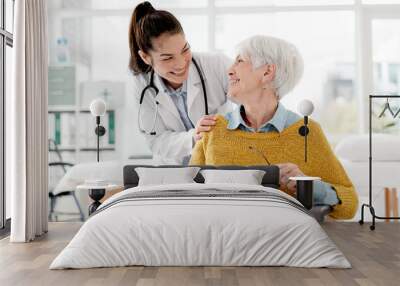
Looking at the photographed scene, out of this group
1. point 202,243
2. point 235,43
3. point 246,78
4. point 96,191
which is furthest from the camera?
point 235,43

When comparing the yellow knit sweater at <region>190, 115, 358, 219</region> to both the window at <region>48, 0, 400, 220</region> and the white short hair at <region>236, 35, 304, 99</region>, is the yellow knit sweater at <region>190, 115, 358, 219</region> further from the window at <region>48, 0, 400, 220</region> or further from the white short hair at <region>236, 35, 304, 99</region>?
the white short hair at <region>236, 35, 304, 99</region>

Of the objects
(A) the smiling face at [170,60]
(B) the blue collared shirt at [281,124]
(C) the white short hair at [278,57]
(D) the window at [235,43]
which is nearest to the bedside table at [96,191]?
(D) the window at [235,43]

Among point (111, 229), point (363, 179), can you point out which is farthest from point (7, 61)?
point (363, 179)

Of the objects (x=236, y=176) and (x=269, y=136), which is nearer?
(x=236, y=176)

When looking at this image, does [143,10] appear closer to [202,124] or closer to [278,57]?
[202,124]

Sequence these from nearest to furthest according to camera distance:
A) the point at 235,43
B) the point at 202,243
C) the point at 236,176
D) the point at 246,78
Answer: the point at 202,243
the point at 236,176
the point at 246,78
the point at 235,43

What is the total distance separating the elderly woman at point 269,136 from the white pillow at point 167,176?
1.06 ft

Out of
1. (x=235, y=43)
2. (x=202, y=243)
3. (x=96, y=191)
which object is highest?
(x=235, y=43)

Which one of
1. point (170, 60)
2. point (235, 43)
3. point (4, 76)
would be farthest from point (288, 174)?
point (4, 76)

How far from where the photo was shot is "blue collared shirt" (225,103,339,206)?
5.84 m

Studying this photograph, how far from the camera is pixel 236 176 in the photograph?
5.37m

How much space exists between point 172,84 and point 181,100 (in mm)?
181

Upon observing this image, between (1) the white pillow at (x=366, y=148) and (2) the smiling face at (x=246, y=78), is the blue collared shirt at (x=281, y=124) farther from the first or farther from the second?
(1) the white pillow at (x=366, y=148)

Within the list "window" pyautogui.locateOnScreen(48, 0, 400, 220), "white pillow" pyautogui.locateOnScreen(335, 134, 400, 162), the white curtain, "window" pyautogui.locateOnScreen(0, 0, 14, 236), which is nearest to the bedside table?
the white curtain
